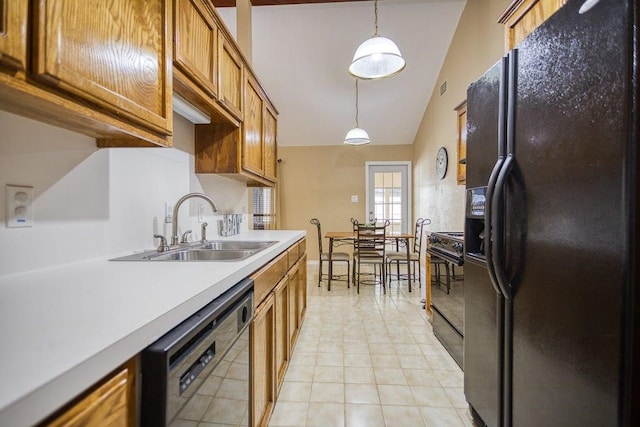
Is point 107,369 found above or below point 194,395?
above

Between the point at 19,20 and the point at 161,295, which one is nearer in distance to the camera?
the point at 19,20

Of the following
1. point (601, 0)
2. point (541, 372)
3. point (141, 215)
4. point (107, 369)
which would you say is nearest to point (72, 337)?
point (107, 369)

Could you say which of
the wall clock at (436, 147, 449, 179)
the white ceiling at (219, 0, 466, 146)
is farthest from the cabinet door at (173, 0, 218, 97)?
the wall clock at (436, 147, 449, 179)

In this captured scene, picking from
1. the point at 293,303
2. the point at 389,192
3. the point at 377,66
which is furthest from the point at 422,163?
the point at 293,303

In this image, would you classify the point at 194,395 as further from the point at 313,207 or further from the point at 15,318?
the point at 313,207

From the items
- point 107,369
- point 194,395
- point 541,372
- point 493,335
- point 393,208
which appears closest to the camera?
point 107,369

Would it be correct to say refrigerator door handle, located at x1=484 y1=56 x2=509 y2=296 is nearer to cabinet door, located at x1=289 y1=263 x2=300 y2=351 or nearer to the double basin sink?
the double basin sink

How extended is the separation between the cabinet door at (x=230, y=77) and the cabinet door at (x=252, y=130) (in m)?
0.13

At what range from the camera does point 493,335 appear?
49.8 inches

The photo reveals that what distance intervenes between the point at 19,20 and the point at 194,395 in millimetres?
880

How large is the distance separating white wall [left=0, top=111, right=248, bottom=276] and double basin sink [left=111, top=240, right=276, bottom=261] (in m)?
0.12

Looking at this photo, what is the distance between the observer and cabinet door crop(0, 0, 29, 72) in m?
0.55

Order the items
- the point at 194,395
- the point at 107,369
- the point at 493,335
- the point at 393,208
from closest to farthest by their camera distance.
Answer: the point at 107,369 → the point at 194,395 → the point at 493,335 → the point at 393,208

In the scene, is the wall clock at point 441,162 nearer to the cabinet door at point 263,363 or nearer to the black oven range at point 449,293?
the black oven range at point 449,293
